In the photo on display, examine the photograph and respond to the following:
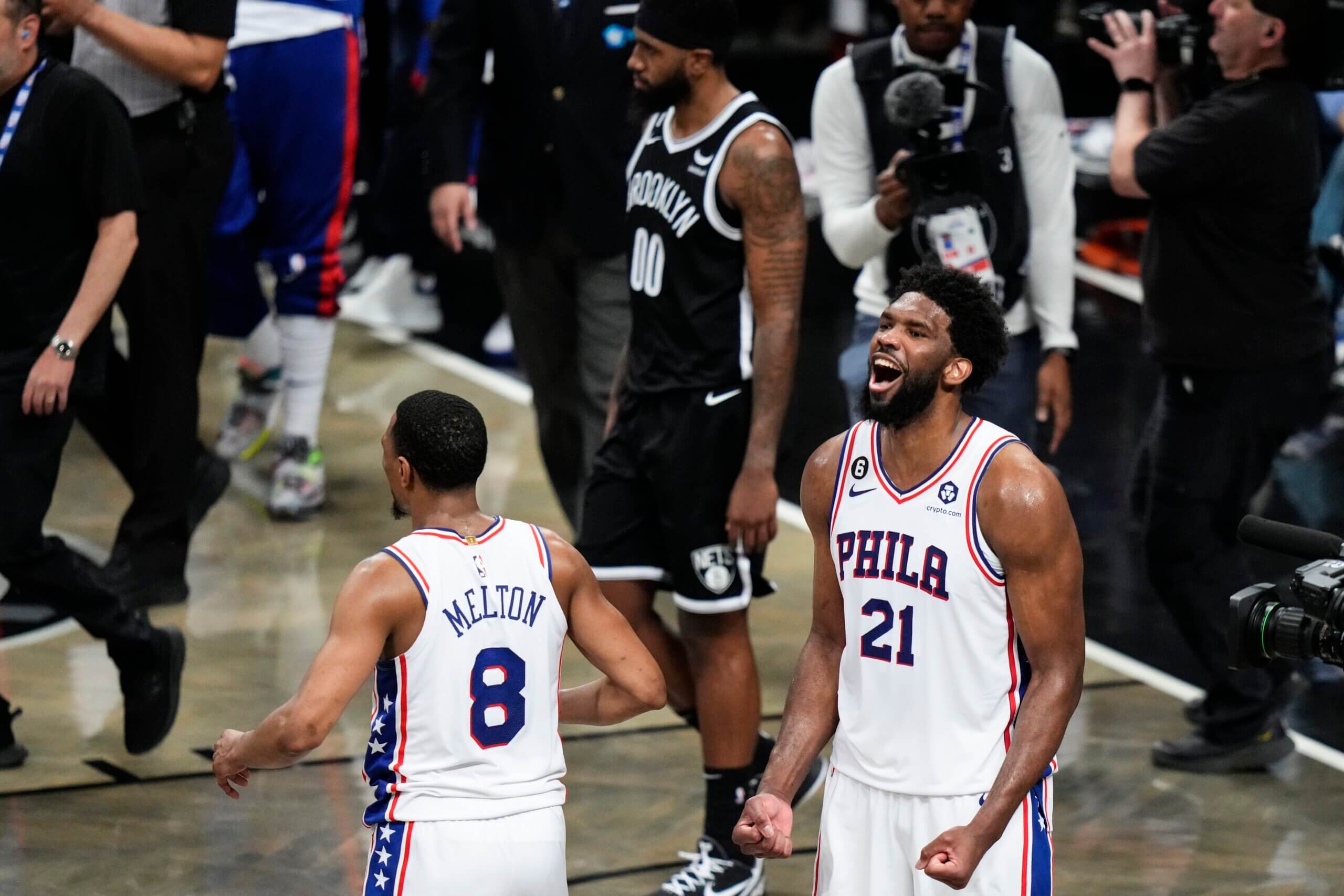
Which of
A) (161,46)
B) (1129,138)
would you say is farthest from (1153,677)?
(161,46)

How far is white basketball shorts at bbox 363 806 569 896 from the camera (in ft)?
10.5

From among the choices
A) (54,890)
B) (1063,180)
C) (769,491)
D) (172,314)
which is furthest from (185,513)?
(1063,180)

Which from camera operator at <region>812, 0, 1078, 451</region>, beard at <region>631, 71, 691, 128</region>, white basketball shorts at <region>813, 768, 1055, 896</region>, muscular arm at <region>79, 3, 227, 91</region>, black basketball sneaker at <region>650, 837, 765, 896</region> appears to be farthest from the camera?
muscular arm at <region>79, 3, 227, 91</region>

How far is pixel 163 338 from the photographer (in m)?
6.05

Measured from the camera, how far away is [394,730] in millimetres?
3264

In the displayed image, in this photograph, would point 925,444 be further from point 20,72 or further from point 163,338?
point 163,338

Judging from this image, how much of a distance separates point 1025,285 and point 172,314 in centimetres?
260

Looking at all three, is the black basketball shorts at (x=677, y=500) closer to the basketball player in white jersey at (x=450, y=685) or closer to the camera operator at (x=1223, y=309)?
the basketball player in white jersey at (x=450, y=685)

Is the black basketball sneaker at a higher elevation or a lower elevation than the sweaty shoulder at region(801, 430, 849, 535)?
lower

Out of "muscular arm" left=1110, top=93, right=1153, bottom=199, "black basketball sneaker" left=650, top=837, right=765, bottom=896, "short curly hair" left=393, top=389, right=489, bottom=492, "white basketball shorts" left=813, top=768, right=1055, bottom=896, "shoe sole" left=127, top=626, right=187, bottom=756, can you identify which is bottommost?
"black basketball sneaker" left=650, top=837, right=765, bottom=896

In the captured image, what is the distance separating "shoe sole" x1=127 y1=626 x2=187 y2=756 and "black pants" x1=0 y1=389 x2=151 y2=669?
0.06 m

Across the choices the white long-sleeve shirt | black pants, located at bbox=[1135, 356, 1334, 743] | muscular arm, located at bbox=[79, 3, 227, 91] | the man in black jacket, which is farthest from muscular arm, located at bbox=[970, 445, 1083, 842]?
muscular arm, located at bbox=[79, 3, 227, 91]

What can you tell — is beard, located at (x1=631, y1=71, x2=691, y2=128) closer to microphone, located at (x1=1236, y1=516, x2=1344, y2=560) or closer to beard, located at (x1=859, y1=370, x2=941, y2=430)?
beard, located at (x1=859, y1=370, x2=941, y2=430)

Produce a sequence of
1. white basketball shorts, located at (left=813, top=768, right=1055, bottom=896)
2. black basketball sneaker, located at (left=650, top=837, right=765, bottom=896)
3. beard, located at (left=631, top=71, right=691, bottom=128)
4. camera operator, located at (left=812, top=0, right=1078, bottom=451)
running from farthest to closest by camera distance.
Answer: camera operator, located at (left=812, top=0, right=1078, bottom=451), beard, located at (left=631, top=71, right=691, bottom=128), black basketball sneaker, located at (left=650, top=837, right=765, bottom=896), white basketball shorts, located at (left=813, top=768, right=1055, bottom=896)
